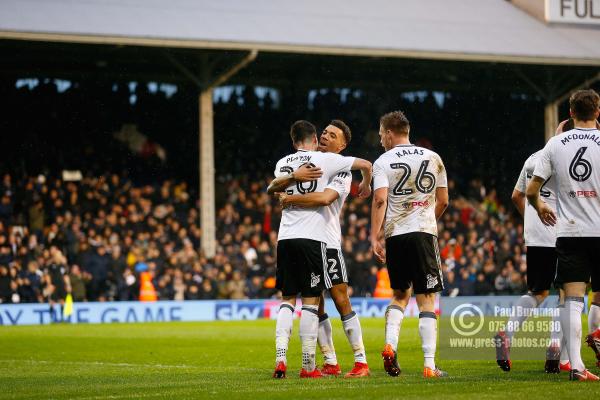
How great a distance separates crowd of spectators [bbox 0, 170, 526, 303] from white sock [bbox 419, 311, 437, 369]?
17952 millimetres

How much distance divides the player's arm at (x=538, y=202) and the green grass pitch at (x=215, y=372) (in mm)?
1321

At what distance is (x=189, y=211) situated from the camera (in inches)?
1300

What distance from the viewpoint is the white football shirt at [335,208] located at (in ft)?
33.6

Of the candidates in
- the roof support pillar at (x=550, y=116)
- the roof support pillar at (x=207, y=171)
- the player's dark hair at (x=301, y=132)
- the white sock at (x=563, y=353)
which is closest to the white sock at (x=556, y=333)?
the white sock at (x=563, y=353)

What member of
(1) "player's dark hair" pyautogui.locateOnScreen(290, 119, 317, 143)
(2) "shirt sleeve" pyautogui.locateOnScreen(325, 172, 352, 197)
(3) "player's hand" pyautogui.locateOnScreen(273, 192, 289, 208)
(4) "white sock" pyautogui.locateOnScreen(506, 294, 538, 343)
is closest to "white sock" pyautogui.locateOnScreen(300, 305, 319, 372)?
(3) "player's hand" pyautogui.locateOnScreen(273, 192, 289, 208)

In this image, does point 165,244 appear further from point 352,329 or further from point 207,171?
point 352,329

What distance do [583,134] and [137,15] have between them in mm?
21226

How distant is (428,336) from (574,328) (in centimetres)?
146

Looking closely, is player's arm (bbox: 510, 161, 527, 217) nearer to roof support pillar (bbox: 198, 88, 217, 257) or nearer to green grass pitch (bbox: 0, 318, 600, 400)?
green grass pitch (bbox: 0, 318, 600, 400)

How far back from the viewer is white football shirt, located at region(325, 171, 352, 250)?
10234 millimetres

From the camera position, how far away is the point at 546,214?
29.9 feet

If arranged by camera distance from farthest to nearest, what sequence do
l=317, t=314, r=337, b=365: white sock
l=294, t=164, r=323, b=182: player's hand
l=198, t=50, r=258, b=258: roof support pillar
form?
l=198, t=50, r=258, b=258: roof support pillar, l=317, t=314, r=337, b=365: white sock, l=294, t=164, r=323, b=182: player's hand

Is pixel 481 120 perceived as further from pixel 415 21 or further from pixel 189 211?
pixel 189 211

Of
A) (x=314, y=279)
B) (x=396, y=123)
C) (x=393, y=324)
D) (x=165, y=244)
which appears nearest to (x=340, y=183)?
(x=396, y=123)
